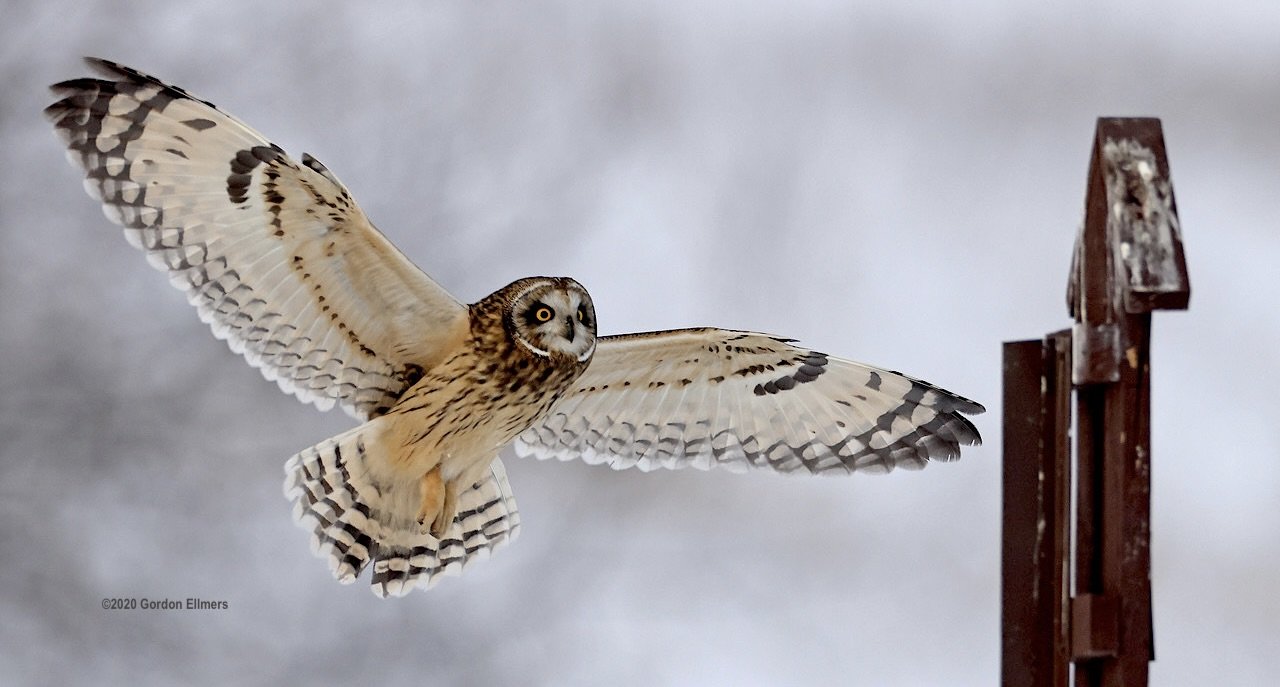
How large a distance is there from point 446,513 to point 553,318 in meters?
0.50

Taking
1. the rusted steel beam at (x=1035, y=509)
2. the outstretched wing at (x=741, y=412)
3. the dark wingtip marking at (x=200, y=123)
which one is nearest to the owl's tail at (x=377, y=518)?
the outstretched wing at (x=741, y=412)

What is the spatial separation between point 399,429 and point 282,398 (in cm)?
164

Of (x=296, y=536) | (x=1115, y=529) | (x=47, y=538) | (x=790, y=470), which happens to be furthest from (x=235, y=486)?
(x=1115, y=529)

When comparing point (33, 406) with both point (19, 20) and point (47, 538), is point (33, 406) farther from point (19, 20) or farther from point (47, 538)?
point (19, 20)

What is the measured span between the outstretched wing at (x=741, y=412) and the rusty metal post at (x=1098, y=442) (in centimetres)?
24

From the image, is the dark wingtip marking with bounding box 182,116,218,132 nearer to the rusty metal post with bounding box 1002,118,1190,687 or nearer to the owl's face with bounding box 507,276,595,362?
the owl's face with bounding box 507,276,595,362

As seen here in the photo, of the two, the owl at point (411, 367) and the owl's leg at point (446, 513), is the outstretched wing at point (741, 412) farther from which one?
the owl's leg at point (446, 513)

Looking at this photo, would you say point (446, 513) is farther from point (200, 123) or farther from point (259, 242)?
point (200, 123)

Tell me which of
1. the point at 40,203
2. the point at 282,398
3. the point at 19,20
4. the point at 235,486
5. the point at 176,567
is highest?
the point at 19,20

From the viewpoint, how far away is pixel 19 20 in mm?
3885

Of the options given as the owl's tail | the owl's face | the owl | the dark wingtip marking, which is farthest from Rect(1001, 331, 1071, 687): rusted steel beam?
the dark wingtip marking

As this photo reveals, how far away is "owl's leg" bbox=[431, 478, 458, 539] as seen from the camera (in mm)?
2301

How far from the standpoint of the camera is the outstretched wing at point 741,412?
2.18 m

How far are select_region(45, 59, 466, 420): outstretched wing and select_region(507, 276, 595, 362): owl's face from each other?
7.3 inches
